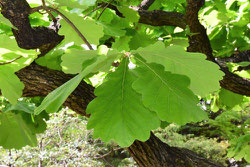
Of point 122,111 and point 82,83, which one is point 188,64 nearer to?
point 122,111

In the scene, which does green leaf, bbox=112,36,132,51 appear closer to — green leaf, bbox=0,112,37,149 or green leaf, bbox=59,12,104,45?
green leaf, bbox=59,12,104,45

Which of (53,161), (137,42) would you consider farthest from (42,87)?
(53,161)

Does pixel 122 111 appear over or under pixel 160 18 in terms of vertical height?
over

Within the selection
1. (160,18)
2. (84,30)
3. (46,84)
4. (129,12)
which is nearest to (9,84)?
(84,30)

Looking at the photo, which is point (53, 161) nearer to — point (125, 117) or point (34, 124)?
point (34, 124)

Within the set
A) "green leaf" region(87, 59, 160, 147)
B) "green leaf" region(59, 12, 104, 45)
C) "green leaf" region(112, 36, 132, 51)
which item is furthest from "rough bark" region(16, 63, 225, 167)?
"green leaf" region(87, 59, 160, 147)
